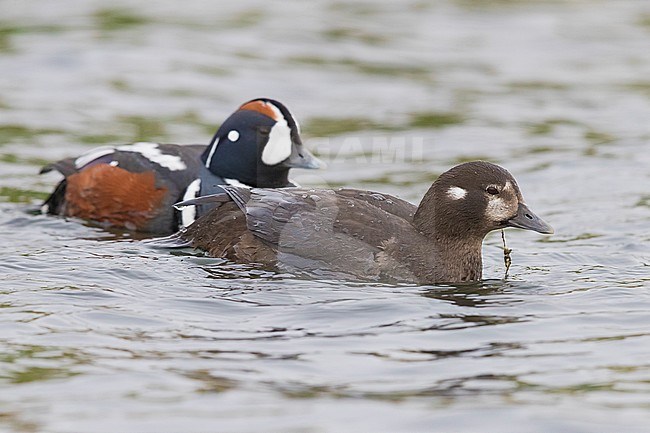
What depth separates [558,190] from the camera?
13211 mm

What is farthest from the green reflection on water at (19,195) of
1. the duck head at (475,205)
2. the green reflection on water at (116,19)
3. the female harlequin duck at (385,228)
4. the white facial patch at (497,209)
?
the green reflection on water at (116,19)

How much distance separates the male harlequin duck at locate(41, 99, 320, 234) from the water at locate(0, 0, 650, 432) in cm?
40

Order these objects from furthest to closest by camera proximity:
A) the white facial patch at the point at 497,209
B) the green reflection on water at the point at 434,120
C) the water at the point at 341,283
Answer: the green reflection on water at the point at 434,120 < the white facial patch at the point at 497,209 < the water at the point at 341,283

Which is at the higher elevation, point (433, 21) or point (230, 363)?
point (433, 21)

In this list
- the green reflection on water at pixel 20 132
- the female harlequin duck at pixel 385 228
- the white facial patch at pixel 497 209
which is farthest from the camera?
the green reflection on water at pixel 20 132

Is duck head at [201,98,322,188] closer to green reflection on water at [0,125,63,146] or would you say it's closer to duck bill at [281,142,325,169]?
duck bill at [281,142,325,169]

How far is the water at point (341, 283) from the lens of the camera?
6.79 meters

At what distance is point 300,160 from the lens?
37.0ft

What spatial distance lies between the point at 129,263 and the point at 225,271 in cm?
76

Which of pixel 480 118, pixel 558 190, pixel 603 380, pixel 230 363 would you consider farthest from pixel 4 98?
pixel 603 380

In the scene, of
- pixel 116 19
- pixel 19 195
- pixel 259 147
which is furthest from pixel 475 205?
pixel 116 19

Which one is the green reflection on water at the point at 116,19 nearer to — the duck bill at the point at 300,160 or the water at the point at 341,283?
the water at the point at 341,283

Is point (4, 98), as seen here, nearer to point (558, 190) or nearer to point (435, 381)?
point (558, 190)

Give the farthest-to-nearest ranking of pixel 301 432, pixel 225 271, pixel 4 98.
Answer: pixel 4 98, pixel 225 271, pixel 301 432
